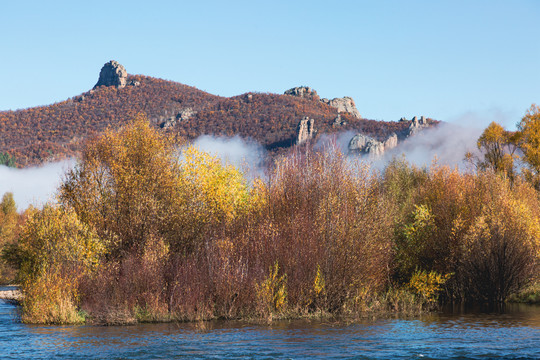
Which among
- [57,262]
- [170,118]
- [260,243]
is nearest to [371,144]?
[170,118]

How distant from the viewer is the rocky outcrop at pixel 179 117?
165m

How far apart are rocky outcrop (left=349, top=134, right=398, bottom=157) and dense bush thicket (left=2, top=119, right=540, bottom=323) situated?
9694 centimetres

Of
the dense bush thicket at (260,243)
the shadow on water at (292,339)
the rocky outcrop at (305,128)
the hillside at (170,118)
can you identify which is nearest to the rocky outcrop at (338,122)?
the hillside at (170,118)

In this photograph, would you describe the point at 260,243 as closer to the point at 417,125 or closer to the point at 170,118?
the point at 170,118

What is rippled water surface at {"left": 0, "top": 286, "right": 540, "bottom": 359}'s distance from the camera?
75.7ft

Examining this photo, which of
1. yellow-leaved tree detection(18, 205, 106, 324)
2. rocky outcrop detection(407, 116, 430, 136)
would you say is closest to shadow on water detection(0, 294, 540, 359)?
yellow-leaved tree detection(18, 205, 106, 324)

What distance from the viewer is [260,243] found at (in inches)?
1359

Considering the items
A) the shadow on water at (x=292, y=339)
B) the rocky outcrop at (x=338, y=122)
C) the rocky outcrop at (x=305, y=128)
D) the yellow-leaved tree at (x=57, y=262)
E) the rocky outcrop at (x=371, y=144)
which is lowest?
the shadow on water at (x=292, y=339)

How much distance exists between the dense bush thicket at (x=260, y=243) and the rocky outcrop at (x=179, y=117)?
387 ft

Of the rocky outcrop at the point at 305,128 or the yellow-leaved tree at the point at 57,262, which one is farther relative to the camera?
the rocky outcrop at the point at 305,128

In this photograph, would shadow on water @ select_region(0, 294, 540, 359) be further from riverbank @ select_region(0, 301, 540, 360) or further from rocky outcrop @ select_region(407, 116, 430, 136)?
rocky outcrop @ select_region(407, 116, 430, 136)

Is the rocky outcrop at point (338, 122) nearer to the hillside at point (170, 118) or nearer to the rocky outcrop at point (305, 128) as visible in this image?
the hillside at point (170, 118)

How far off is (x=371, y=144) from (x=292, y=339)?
425 ft

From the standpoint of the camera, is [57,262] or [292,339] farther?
[57,262]
